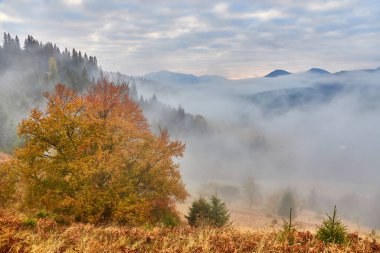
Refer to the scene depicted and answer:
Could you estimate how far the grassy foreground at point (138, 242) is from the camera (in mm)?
7754

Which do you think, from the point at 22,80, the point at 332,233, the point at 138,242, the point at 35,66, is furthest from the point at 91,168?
the point at 35,66

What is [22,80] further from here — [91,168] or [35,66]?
[91,168]

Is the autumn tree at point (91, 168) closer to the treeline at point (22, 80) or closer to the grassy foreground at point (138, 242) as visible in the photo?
the grassy foreground at point (138, 242)

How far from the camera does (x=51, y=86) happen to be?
162875mm

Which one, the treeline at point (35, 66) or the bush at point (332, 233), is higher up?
the treeline at point (35, 66)

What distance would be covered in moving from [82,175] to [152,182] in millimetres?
5215

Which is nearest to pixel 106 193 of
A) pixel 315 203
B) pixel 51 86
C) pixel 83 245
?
pixel 83 245

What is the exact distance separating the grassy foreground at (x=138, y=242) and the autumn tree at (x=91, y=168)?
9.69 m

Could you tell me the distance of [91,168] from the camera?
19.8 meters

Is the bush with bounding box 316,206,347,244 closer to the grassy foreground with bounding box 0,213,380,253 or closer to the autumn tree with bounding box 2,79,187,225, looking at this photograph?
the grassy foreground with bounding box 0,213,380,253

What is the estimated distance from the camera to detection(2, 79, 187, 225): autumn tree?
2011 cm

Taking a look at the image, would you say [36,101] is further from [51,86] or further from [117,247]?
[117,247]

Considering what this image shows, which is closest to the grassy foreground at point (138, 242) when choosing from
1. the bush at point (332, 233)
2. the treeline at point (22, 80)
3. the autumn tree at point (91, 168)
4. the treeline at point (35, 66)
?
the bush at point (332, 233)

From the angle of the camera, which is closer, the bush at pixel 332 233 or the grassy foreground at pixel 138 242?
the grassy foreground at pixel 138 242
